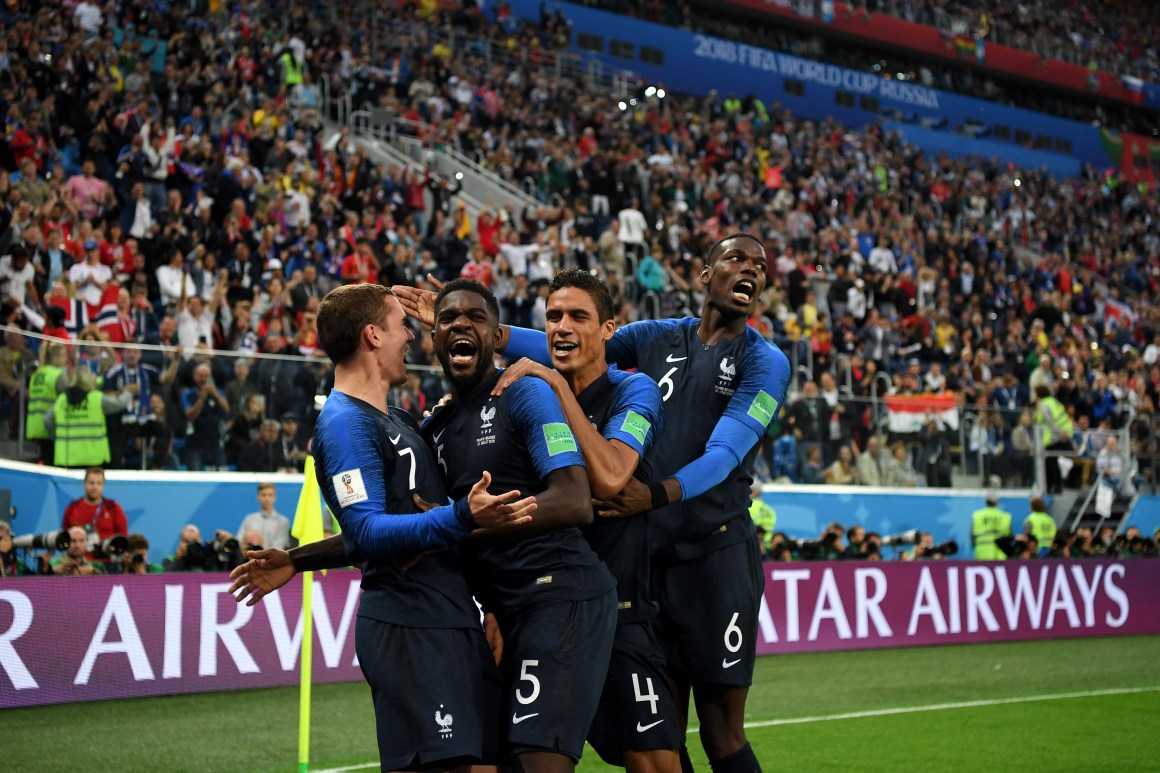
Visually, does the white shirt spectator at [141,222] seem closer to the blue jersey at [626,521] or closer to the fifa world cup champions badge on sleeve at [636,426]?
the blue jersey at [626,521]

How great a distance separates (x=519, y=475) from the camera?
4.43 meters

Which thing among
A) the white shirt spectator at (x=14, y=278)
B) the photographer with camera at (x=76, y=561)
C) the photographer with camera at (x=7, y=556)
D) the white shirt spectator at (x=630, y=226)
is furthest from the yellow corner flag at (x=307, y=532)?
the white shirt spectator at (x=630, y=226)

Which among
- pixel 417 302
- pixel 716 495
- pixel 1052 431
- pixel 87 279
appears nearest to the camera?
pixel 417 302

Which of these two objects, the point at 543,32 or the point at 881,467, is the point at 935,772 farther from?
the point at 543,32

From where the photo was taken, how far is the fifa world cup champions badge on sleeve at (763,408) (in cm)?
543

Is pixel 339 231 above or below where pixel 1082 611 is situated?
above

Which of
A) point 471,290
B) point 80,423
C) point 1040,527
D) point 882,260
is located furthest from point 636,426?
point 882,260

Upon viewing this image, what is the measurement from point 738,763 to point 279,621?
6.62 meters

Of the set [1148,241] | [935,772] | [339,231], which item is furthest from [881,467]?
[1148,241]

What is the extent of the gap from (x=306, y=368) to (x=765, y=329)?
9.35 m

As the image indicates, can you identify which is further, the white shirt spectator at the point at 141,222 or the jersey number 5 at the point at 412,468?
the white shirt spectator at the point at 141,222

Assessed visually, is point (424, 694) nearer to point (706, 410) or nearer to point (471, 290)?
point (471, 290)

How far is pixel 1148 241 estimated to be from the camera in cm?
3916

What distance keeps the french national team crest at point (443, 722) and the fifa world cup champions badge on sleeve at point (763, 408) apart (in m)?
1.91
